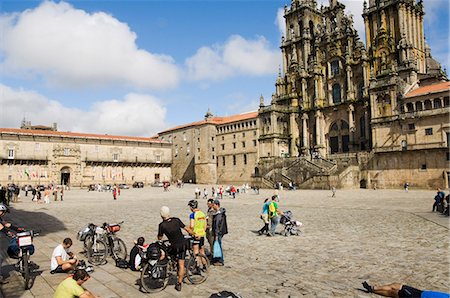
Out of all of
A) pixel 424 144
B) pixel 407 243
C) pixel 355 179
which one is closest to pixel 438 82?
pixel 424 144

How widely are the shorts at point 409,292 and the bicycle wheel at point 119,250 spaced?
6401 millimetres

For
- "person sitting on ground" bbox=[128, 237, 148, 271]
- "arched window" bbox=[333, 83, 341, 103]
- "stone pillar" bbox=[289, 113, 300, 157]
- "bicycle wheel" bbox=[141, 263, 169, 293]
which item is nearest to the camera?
"bicycle wheel" bbox=[141, 263, 169, 293]

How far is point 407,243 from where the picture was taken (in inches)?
414

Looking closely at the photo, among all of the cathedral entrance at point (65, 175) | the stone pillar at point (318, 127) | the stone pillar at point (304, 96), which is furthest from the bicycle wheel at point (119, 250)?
the cathedral entrance at point (65, 175)

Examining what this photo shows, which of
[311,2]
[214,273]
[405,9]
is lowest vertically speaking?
[214,273]

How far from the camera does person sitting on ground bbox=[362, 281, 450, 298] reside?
4.66 meters

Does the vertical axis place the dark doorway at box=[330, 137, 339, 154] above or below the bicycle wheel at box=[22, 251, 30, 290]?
above

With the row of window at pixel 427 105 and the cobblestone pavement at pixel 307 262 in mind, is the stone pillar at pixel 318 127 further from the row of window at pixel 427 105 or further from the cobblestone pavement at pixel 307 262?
the cobblestone pavement at pixel 307 262

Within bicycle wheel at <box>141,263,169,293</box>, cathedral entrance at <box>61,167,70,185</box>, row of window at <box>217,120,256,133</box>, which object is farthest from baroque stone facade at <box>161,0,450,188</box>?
bicycle wheel at <box>141,263,169,293</box>

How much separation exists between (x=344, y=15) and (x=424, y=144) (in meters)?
29.6

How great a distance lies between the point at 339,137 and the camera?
55656mm

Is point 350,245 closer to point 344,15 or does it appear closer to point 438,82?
point 438,82

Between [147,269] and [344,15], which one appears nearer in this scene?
[147,269]

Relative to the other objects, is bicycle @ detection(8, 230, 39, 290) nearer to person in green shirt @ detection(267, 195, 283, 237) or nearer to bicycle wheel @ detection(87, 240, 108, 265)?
bicycle wheel @ detection(87, 240, 108, 265)
